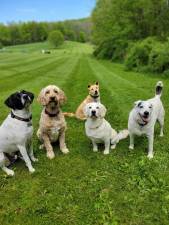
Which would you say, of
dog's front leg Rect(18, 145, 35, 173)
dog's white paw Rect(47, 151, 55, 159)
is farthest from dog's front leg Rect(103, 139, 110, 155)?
dog's front leg Rect(18, 145, 35, 173)

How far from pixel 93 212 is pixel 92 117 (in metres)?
2.25

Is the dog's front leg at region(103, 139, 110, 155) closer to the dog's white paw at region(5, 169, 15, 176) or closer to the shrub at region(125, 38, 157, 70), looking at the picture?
the dog's white paw at region(5, 169, 15, 176)

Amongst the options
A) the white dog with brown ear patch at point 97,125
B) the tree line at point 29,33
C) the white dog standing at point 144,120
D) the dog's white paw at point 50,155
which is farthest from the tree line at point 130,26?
the tree line at point 29,33

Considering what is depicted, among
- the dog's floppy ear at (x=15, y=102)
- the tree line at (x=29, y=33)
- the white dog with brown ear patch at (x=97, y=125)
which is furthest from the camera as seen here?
the tree line at (x=29, y=33)

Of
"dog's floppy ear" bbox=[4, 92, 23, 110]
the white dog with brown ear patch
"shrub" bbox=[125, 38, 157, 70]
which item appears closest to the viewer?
"dog's floppy ear" bbox=[4, 92, 23, 110]

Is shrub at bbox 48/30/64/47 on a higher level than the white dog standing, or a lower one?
lower

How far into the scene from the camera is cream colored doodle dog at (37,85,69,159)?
6.47 m

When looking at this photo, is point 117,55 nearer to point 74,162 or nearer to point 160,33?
point 160,33

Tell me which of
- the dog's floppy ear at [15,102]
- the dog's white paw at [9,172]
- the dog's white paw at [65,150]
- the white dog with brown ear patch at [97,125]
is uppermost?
the dog's floppy ear at [15,102]

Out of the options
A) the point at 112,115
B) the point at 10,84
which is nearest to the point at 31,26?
the point at 10,84

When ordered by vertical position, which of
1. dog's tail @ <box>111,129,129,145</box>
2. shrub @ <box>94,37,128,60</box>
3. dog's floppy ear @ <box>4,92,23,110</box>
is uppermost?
dog's floppy ear @ <box>4,92,23,110</box>

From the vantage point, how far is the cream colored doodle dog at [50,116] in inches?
255

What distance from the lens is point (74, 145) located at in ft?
24.2

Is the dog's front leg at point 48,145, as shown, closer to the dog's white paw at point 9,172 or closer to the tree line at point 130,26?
the dog's white paw at point 9,172
